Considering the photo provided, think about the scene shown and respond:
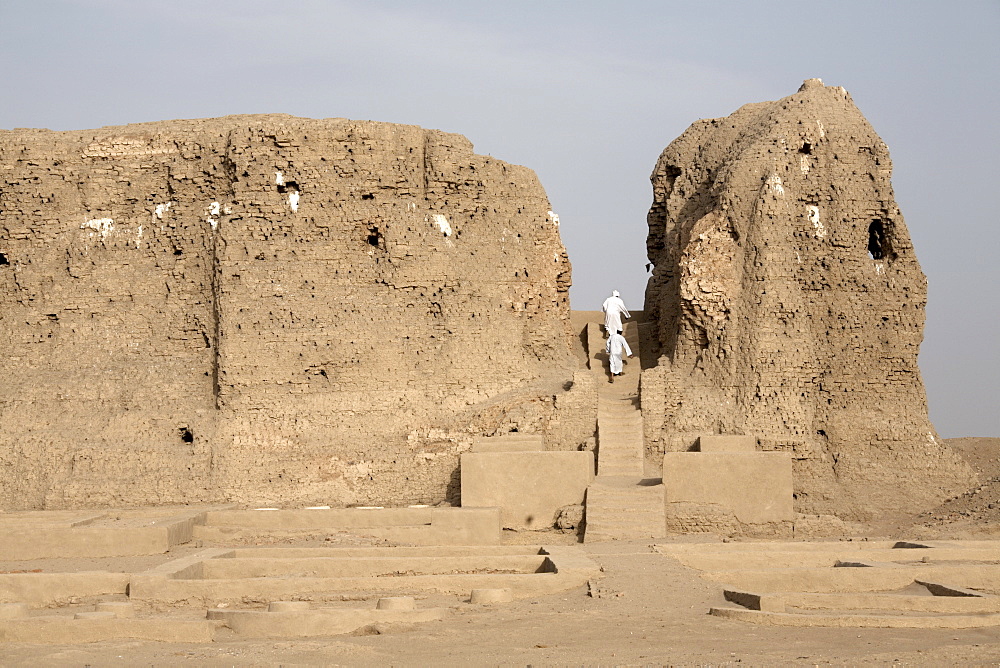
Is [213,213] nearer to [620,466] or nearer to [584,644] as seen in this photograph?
[620,466]

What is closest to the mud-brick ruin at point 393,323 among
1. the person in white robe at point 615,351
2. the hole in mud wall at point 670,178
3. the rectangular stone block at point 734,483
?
the person in white robe at point 615,351

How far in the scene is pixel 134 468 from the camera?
20672 millimetres

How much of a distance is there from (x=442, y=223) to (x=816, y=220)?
6.29 meters

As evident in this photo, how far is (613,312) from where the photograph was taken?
23891mm

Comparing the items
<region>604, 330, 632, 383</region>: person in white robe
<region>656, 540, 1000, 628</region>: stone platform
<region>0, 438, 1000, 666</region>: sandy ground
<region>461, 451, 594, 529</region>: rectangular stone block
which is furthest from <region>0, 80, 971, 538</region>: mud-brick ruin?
<region>0, 438, 1000, 666</region>: sandy ground

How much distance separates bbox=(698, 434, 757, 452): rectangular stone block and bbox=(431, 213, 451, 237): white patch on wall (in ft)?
18.4

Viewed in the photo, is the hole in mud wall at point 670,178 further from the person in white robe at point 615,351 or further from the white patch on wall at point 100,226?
the white patch on wall at point 100,226

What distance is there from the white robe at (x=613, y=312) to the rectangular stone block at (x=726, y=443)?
14.8 ft

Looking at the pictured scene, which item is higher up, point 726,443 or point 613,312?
point 613,312

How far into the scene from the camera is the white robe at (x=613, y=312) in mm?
23859

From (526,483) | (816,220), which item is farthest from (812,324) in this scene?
(526,483)

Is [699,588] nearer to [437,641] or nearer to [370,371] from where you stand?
[437,641]

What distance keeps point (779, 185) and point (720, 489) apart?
6.04 meters

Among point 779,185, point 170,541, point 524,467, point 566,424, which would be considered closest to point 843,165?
point 779,185
